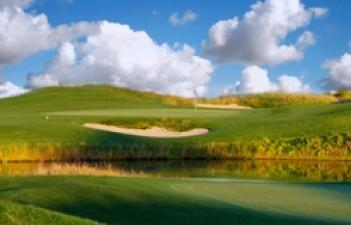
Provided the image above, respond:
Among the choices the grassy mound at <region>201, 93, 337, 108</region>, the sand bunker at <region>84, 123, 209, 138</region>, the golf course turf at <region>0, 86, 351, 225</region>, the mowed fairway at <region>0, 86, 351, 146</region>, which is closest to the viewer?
the golf course turf at <region>0, 86, 351, 225</region>

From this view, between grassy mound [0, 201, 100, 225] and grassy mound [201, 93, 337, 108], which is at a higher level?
grassy mound [201, 93, 337, 108]

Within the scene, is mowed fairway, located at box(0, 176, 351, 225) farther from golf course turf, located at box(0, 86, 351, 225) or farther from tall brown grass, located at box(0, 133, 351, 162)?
tall brown grass, located at box(0, 133, 351, 162)

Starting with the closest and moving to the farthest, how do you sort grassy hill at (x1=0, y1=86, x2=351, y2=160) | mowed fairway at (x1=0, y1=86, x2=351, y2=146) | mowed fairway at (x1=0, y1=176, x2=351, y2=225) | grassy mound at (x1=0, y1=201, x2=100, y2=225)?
1. grassy mound at (x1=0, y1=201, x2=100, y2=225)
2. mowed fairway at (x1=0, y1=176, x2=351, y2=225)
3. grassy hill at (x1=0, y1=86, x2=351, y2=160)
4. mowed fairway at (x1=0, y1=86, x2=351, y2=146)

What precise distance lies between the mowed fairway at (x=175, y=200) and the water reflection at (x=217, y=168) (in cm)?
894

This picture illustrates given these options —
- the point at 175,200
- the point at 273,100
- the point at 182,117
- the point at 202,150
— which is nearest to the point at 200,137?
the point at 202,150

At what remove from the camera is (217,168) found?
134ft

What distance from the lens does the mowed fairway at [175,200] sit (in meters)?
18.2

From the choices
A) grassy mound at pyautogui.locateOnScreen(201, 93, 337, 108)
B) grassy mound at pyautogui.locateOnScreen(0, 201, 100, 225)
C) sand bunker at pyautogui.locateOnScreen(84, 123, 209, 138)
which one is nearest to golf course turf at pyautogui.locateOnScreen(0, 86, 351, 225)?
grassy mound at pyautogui.locateOnScreen(0, 201, 100, 225)

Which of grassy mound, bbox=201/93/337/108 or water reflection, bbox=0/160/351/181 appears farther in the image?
grassy mound, bbox=201/93/337/108

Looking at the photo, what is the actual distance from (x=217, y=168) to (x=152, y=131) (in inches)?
639

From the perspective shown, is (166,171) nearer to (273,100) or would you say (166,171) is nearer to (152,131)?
(152,131)

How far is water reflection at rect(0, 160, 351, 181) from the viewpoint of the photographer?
1400 inches

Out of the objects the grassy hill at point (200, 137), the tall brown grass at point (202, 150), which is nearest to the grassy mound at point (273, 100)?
the grassy hill at point (200, 137)

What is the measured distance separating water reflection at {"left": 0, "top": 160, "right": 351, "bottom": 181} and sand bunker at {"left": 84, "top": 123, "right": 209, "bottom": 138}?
10.1 metres
